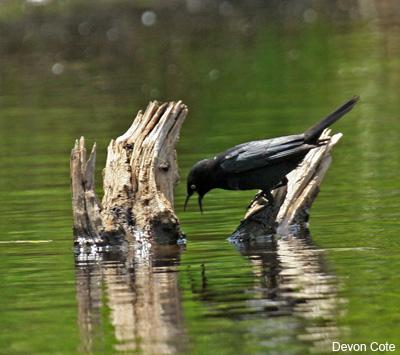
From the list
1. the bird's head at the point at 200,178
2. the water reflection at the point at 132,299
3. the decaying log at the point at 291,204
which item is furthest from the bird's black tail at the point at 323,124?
the water reflection at the point at 132,299

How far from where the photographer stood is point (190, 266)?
38.8 feet

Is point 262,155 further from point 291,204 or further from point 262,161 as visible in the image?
point 291,204

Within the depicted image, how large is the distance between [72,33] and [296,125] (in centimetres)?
1923

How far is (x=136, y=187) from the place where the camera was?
12555mm

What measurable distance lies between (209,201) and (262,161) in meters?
3.25

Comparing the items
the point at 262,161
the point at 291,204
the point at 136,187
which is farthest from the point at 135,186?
the point at 291,204

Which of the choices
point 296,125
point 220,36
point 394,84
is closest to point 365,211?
point 296,125

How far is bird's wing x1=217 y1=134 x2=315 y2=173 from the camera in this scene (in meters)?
12.4

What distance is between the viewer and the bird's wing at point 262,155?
40.8 ft

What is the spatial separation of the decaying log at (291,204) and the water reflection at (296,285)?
121 millimetres

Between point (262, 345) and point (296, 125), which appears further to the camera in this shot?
point (296, 125)

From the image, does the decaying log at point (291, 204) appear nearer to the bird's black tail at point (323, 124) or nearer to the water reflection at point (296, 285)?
the water reflection at point (296, 285)

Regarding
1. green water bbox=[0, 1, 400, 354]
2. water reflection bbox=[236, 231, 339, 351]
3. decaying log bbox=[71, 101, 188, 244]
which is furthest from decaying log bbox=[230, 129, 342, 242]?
decaying log bbox=[71, 101, 188, 244]

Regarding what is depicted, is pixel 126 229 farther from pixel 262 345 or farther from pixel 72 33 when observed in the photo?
pixel 72 33
